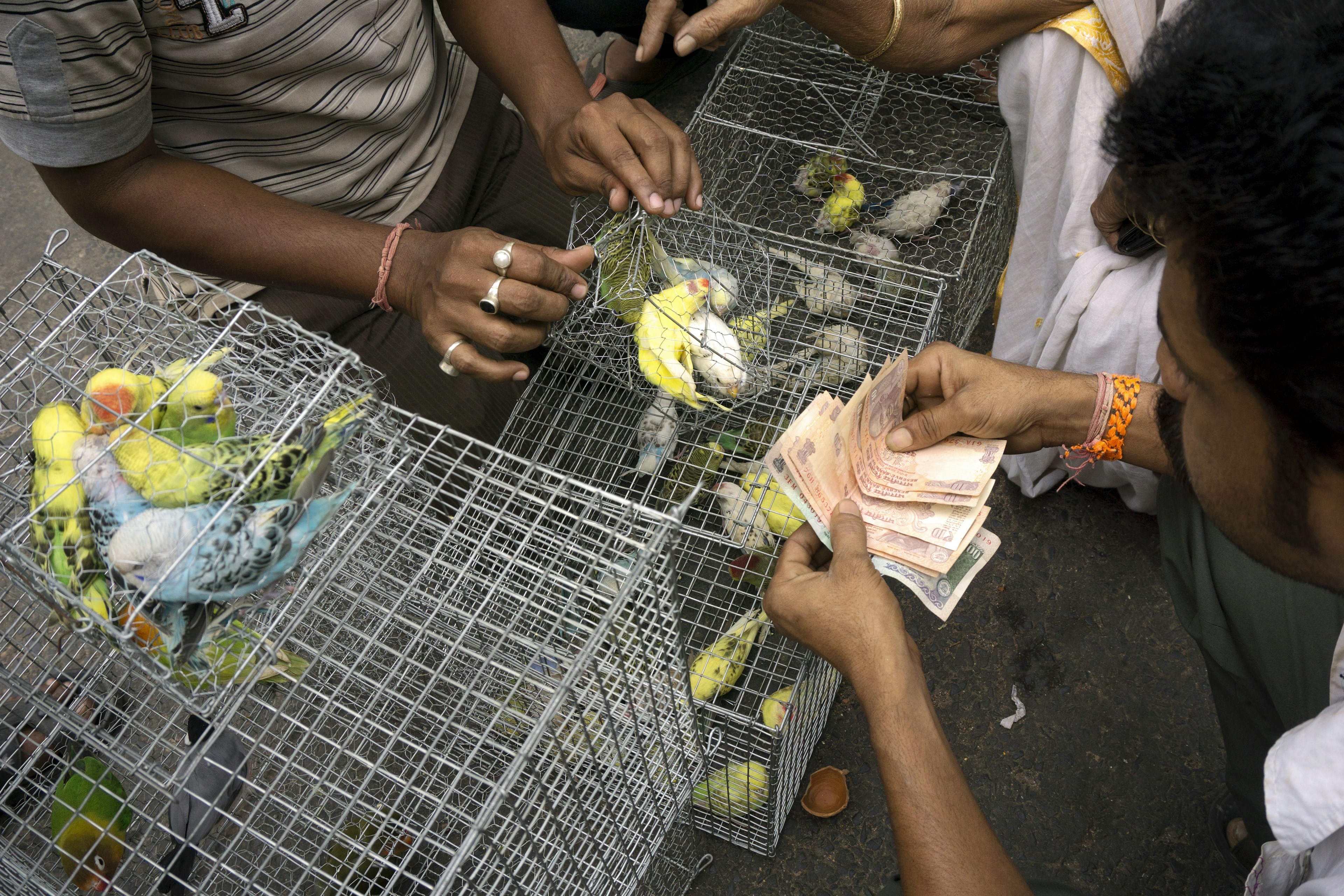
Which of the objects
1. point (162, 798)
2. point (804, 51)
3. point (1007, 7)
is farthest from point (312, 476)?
point (804, 51)

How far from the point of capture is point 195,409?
3.22ft

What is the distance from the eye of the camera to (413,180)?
188 cm

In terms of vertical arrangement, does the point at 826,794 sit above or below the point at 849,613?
below

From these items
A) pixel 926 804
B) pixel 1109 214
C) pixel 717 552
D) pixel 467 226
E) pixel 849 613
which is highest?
pixel 1109 214

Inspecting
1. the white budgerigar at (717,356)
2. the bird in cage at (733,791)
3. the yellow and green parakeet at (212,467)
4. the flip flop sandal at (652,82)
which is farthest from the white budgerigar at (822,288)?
the flip flop sandal at (652,82)

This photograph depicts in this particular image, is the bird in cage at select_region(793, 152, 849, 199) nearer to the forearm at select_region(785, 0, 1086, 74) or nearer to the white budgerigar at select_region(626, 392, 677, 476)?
Result: the forearm at select_region(785, 0, 1086, 74)

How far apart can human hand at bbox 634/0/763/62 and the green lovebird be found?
145 centimetres

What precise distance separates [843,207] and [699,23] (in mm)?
770

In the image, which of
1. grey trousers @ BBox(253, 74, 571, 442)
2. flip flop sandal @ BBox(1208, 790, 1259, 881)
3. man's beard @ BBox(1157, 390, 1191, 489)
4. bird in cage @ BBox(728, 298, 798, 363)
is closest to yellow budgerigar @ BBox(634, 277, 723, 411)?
bird in cage @ BBox(728, 298, 798, 363)

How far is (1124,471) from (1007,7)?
1066mm

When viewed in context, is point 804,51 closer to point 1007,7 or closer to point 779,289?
point 1007,7

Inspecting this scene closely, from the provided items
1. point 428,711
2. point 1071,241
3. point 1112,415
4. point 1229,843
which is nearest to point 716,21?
point 1071,241

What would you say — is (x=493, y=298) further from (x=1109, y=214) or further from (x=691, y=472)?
(x=1109, y=214)

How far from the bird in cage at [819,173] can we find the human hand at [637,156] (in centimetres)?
86
